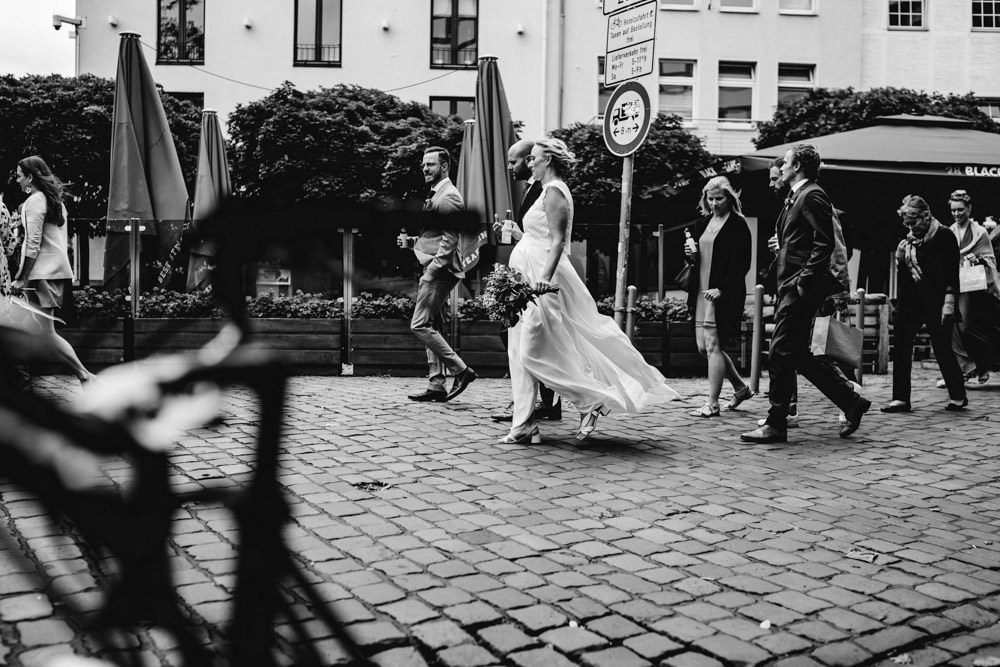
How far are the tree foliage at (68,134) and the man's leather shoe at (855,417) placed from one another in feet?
68.5

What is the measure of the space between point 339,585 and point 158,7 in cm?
3200

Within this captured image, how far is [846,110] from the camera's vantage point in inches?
1041

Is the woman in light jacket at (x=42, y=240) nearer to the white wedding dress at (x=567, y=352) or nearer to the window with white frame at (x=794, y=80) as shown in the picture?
the white wedding dress at (x=567, y=352)

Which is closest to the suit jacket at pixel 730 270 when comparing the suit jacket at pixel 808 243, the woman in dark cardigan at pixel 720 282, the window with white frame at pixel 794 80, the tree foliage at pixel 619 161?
the woman in dark cardigan at pixel 720 282

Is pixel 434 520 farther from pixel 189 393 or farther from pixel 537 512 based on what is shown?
pixel 189 393

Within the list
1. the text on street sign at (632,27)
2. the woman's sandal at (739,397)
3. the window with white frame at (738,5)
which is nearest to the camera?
the text on street sign at (632,27)

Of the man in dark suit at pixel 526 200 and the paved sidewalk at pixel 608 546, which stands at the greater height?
the man in dark suit at pixel 526 200

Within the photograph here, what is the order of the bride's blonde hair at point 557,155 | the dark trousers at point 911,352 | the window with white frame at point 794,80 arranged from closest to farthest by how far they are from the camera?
the bride's blonde hair at point 557,155 → the dark trousers at point 911,352 → the window with white frame at point 794,80

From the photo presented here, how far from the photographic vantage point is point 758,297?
8602 millimetres

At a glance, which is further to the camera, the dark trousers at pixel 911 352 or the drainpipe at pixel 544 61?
the drainpipe at pixel 544 61

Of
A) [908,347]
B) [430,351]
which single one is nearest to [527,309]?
[430,351]

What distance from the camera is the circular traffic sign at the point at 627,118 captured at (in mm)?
7680

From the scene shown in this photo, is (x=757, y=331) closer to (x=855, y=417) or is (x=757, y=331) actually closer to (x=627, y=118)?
(x=855, y=417)

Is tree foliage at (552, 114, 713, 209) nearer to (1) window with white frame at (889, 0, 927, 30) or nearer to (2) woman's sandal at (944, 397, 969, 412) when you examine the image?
(1) window with white frame at (889, 0, 927, 30)
